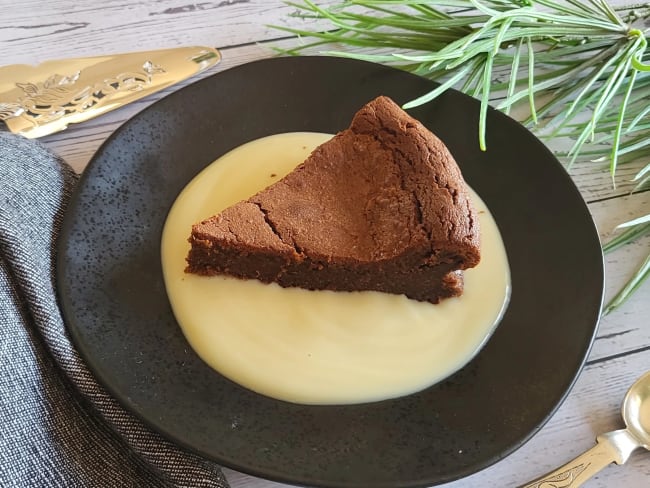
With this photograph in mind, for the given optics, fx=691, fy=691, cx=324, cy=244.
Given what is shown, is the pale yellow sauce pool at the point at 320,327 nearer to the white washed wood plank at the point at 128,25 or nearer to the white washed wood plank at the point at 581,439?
the white washed wood plank at the point at 581,439

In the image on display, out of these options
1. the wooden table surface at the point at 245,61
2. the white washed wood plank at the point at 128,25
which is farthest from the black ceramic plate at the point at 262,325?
the white washed wood plank at the point at 128,25

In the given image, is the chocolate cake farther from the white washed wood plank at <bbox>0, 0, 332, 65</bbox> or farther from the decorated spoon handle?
the white washed wood plank at <bbox>0, 0, 332, 65</bbox>

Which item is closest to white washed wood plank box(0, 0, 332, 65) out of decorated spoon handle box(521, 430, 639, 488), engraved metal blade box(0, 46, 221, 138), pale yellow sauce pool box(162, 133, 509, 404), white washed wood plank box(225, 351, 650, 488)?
engraved metal blade box(0, 46, 221, 138)

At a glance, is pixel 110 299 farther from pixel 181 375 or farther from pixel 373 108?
pixel 373 108

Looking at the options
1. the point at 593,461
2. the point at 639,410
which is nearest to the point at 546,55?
the point at 639,410

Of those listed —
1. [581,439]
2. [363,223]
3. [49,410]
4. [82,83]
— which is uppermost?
[82,83]

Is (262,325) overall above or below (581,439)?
above

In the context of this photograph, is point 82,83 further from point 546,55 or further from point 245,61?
point 546,55
